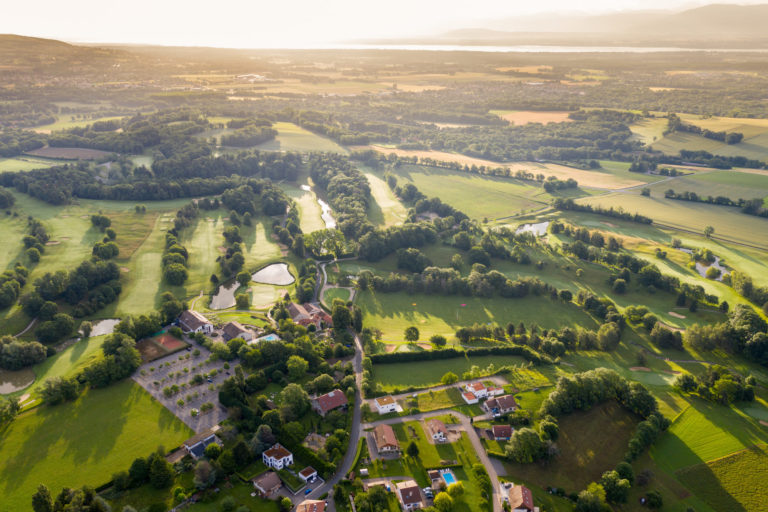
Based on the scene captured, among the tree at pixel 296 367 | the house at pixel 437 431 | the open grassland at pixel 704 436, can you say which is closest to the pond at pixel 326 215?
the tree at pixel 296 367

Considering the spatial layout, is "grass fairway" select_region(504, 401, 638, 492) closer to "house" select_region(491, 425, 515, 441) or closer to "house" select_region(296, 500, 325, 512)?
"house" select_region(491, 425, 515, 441)

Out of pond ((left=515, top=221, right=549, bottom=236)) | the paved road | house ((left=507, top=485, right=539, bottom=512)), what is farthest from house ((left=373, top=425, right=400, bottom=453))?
pond ((left=515, top=221, right=549, bottom=236))

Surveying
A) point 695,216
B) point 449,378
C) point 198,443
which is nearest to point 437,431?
point 449,378

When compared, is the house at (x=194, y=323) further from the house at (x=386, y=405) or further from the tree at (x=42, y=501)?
the house at (x=386, y=405)

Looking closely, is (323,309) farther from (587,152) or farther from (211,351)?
(587,152)

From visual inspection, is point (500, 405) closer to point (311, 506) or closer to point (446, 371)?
point (446, 371)

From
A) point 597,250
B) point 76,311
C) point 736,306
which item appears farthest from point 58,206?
point 736,306
